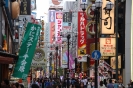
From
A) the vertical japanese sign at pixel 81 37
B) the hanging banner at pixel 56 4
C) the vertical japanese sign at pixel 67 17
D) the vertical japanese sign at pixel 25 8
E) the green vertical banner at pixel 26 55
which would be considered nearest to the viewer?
the green vertical banner at pixel 26 55

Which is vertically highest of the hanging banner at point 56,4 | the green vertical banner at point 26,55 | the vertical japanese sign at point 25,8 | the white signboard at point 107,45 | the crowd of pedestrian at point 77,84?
the hanging banner at point 56,4

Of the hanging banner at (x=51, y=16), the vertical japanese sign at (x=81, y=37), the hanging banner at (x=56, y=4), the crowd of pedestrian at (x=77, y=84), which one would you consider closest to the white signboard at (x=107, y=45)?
the crowd of pedestrian at (x=77, y=84)

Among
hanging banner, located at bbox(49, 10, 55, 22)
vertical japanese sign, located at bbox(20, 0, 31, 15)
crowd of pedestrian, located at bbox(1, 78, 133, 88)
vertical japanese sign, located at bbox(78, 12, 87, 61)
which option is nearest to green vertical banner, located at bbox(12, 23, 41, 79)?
crowd of pedestrian, located at bbox(1, 78, 133, 88)

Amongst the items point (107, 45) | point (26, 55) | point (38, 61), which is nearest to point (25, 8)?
point (38, 61)

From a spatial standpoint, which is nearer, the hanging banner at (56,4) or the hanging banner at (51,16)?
the hanging banner at (51,16)

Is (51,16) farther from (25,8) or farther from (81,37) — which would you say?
(25,8)

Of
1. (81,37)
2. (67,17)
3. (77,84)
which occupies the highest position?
(67,17)

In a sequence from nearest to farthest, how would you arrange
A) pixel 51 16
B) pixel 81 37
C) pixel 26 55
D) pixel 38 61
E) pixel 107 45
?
pixel 26 55
pixel 107 45
pixel 38 61
pixel 81 37
pixel 51 16

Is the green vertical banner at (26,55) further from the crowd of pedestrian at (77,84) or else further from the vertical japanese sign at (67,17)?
the vertical japanese sign at (67,17)

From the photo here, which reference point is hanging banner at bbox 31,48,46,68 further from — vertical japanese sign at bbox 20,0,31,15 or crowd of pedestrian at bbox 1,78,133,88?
vertical japanese sign at bbox 20,0,31,15

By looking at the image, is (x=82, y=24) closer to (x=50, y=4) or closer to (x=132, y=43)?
(x=132, y=43)

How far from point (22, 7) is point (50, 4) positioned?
84814 millimetres

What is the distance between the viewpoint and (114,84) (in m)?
24.1

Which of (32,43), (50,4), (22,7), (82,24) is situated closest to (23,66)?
(32,43)
